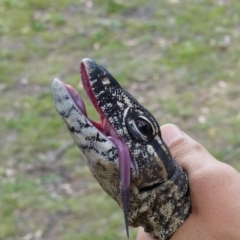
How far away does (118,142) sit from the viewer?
270 cm

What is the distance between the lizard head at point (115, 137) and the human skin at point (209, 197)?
13cm

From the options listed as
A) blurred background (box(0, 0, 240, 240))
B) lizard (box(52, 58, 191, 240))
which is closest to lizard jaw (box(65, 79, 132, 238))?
lizard (box(52, 58, 191, 240))

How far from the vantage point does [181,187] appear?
294 cm

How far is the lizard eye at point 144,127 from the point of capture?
277cm

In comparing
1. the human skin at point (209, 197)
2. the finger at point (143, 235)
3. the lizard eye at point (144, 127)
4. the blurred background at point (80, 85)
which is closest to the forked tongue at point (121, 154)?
the lizard eye at point (144, 127)

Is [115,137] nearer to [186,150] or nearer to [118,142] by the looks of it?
[118,142]

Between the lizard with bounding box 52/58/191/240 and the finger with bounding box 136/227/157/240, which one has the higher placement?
the lizard with bounding box 52/58/191/240

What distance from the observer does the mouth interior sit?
2596mm

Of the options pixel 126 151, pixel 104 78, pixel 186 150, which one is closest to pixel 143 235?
pixel 186 150

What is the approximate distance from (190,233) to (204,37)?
6.24 m

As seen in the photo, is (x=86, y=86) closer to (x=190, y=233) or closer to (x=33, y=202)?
(x=190, y=233)

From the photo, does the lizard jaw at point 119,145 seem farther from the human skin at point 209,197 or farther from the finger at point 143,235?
the finger at point 143,235

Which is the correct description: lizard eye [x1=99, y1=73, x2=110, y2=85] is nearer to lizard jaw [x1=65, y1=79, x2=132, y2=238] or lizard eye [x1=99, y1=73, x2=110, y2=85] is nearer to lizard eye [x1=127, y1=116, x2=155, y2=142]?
lizard jaw [x1=65, y1=79, x2=132, y2=238]

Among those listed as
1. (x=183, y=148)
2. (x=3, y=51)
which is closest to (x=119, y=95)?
(x=183, y=148)
